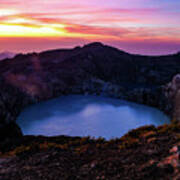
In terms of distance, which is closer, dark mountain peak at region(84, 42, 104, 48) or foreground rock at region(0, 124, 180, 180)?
foreground rock at region(0, 124, 180, 180)

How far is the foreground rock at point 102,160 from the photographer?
9.73 m

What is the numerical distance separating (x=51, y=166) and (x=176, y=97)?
50030 mm

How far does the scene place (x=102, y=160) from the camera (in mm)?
11828

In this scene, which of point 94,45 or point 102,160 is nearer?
point 102,160

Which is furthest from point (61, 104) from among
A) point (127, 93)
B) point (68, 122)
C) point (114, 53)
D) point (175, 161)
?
point (114, 53)

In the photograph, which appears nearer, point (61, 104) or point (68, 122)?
point (68, 122)

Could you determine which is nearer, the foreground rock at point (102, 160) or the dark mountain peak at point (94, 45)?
the foreground rock at point (102, 160)

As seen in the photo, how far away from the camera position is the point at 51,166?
12023 mm

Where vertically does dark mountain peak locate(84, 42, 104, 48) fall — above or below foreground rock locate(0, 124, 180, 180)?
above

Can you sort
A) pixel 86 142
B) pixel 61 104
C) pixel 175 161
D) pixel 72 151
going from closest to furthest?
pixel 175 161, pixel 72 151, pixel 86 142, pixel 61 104

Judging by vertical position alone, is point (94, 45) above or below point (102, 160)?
above

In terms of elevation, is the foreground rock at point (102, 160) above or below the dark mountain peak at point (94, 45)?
below

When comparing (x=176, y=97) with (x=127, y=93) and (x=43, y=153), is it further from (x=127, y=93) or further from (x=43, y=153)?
(x=43, y=153)

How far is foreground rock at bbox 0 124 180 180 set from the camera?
9727mm
